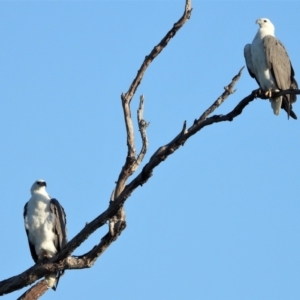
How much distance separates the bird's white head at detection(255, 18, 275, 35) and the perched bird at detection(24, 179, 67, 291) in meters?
3.76

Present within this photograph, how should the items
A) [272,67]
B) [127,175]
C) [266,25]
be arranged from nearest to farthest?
1. [127,175]
2. [272,67]
3. [266,25]

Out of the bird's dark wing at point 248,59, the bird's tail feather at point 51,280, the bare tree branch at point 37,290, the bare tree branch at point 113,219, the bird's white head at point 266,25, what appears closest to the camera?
the bare tree branch at point 113,219

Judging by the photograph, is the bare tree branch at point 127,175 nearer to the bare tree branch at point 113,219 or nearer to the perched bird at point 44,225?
the bare tree branch at point 113,219

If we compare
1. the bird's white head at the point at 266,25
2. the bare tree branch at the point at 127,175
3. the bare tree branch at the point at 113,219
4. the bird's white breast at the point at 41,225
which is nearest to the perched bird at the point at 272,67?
the bird's white head at the point at 266,25

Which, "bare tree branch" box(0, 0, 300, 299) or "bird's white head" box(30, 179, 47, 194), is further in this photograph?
"bird's white head" box(30, 179, 47, 194)

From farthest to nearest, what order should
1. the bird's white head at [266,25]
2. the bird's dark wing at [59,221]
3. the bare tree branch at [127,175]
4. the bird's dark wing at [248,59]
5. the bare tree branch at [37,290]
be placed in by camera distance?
the bird's white head at [266,25] < the bird's dark wing at [248,59] < the bird's dark wing at [59,221] < the bare tree branch at [37,290] < the bare tree branch at [127,175]

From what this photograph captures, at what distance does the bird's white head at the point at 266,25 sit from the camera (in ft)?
34.9

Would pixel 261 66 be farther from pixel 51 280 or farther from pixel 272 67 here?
pixel 51 280

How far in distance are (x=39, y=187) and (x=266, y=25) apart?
392 cm

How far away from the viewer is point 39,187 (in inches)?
413

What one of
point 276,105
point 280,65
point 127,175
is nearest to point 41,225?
point 127,175

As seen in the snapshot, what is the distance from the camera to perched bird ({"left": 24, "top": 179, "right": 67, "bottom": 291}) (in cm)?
1003

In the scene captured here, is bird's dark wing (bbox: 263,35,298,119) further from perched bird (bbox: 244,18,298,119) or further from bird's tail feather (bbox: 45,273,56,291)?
bird's tail feather (bbox: 45,273,56,291)

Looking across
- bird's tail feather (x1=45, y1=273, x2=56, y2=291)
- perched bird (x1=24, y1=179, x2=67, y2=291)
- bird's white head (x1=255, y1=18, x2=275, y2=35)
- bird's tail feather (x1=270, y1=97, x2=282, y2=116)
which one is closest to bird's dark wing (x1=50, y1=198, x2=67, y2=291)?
perched bird (x1=24, y1=179, x2=67, y2=291)
